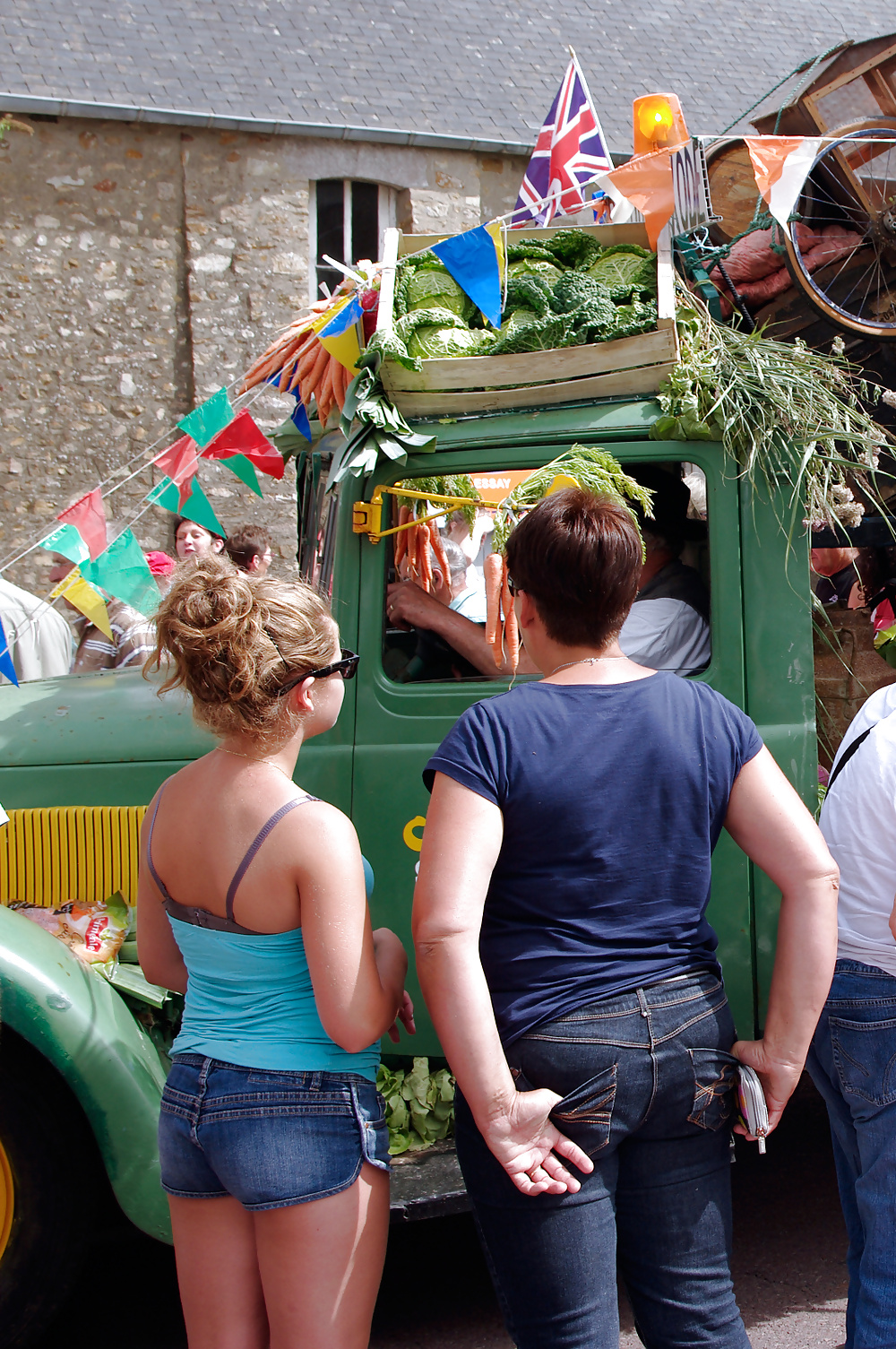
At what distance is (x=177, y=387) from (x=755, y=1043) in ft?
33.0

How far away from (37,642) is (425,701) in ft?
8.18

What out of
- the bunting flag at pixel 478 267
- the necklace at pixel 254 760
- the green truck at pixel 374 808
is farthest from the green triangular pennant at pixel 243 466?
the necklace at pixel 254 760

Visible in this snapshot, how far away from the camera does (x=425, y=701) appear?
8.76 feet

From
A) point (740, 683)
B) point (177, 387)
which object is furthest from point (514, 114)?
point (740, 683)

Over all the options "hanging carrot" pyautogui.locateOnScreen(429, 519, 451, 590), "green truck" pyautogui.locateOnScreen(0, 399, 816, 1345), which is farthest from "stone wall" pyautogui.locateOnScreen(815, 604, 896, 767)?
"hanging carrot" pyautogui.locateOnScreen(429, 519, 451, 590)

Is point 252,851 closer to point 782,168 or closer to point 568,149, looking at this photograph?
point 782,168

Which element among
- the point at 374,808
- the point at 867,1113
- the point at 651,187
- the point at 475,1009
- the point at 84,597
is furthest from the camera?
the point at 84,597

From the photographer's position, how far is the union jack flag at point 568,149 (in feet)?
15.8

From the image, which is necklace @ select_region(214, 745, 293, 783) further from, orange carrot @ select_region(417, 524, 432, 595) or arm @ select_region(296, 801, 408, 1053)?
orange carrot @ select_region(417, 524, 432, 595)

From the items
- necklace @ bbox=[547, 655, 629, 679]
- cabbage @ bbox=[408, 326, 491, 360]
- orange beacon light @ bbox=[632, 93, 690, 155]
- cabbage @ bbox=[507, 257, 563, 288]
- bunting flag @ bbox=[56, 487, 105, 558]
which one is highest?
orange beacon light @ bbox=[632, 93, 690, 155]

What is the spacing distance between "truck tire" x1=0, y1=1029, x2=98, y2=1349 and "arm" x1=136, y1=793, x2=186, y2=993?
2.20 ft

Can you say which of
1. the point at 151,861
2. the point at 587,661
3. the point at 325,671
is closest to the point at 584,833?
the point at 587,661

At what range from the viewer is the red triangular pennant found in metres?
3.31

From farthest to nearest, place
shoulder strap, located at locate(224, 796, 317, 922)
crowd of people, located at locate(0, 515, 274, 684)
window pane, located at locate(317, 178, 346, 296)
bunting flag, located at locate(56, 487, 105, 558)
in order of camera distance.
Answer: window pane, located at locate(317, 178, 346, 296)
crowd of people, located at locate(0, 515, 274, 684)
bunting flag, located at locate(56, 487, 105, 558)
shoulder strap, located at locate(224, 796, 317, 922)
